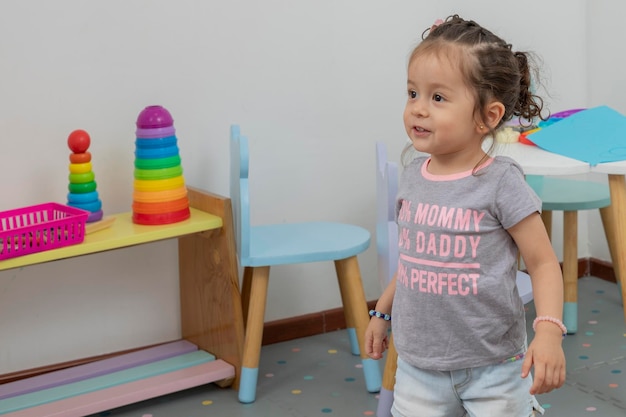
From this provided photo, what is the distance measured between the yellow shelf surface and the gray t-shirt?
836 mm

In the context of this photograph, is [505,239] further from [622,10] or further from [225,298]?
[622,10]

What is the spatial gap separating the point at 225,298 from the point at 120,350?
Answer: 0.34 m

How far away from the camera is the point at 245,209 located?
6.75ft

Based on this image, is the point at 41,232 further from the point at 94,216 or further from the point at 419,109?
the point at 419,109

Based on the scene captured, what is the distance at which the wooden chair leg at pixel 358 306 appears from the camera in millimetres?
2178

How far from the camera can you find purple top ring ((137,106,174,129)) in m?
2.10

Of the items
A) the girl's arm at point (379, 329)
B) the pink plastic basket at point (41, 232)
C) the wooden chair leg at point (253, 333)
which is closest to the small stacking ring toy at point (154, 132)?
the pink plastic basket at point (41, 232)

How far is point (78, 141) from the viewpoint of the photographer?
2066 millimetres

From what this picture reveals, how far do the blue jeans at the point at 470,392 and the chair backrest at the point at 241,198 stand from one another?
2.49 feet

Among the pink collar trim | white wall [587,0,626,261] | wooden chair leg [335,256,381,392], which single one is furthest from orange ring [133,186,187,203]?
white wall [587,0,626,261]

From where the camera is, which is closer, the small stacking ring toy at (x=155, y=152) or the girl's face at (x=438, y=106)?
the girl's face at (x=438, y=106)

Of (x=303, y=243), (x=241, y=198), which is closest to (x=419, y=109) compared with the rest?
(x=241, y=198)

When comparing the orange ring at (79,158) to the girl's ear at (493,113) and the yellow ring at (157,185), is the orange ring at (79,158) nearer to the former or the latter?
the yellow ring at (157,185)

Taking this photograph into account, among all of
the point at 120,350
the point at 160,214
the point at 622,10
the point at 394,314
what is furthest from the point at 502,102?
the point at 622,10
